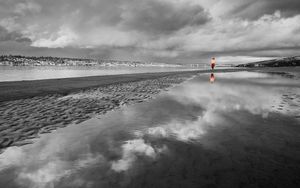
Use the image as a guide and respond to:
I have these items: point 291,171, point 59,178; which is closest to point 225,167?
point 291,171

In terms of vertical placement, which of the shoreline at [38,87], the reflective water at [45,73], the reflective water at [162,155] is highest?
the reflective water at [45,73]

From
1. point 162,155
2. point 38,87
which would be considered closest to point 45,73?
point 38,87

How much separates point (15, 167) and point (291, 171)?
617 centimetres

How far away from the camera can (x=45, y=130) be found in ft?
26.2

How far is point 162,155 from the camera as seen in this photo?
5.46 meters

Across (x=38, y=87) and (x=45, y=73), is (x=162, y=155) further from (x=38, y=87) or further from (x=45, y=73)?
(x=45, y=73)

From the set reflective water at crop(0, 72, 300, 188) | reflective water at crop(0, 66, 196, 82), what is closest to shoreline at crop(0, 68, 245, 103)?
reflective water at crop(0, 66, 196, 82)

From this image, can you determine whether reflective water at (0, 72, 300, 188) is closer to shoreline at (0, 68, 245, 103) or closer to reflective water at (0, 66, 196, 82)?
shoreline at (0, 68, 245, 103)

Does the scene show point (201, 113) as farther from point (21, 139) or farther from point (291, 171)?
point (21, 139)

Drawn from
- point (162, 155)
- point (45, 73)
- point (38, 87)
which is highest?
point (45, 73)

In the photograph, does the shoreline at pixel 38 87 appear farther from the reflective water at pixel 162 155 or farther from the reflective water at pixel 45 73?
the reflective water at pixel 162 155

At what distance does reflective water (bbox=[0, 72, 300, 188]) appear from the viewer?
4246mm

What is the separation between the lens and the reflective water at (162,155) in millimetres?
4246

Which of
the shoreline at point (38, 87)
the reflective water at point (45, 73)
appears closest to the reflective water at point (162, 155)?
the shoreline at point (38, 87)
